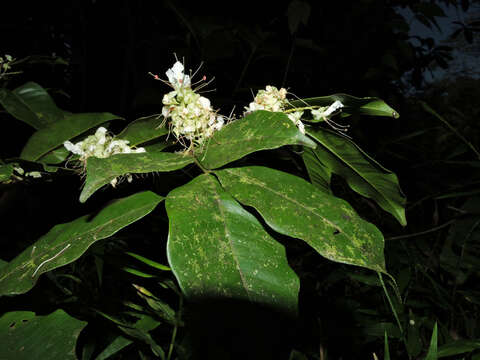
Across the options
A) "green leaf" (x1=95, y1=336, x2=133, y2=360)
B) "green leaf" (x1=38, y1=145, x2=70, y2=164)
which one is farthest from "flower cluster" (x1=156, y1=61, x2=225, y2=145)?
"green leaf" (x1=95, y1=336, x2=133, y2=360)

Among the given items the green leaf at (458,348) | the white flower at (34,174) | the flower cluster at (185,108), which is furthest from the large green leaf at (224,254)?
Answer: the green leaf at (458,348)

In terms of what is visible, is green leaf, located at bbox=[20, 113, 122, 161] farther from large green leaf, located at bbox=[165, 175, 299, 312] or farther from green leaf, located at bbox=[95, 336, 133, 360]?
green leaf, located at bbox=[95, 336, 133, 360]

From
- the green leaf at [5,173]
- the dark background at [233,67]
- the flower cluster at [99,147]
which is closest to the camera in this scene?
the green leaf at [5,173]

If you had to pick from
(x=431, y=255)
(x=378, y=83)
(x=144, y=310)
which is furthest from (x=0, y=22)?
(x=431, y=255)

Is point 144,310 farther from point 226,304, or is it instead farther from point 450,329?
point 450,329

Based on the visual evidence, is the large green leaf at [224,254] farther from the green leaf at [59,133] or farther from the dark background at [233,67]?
the dark background at [233,67]
